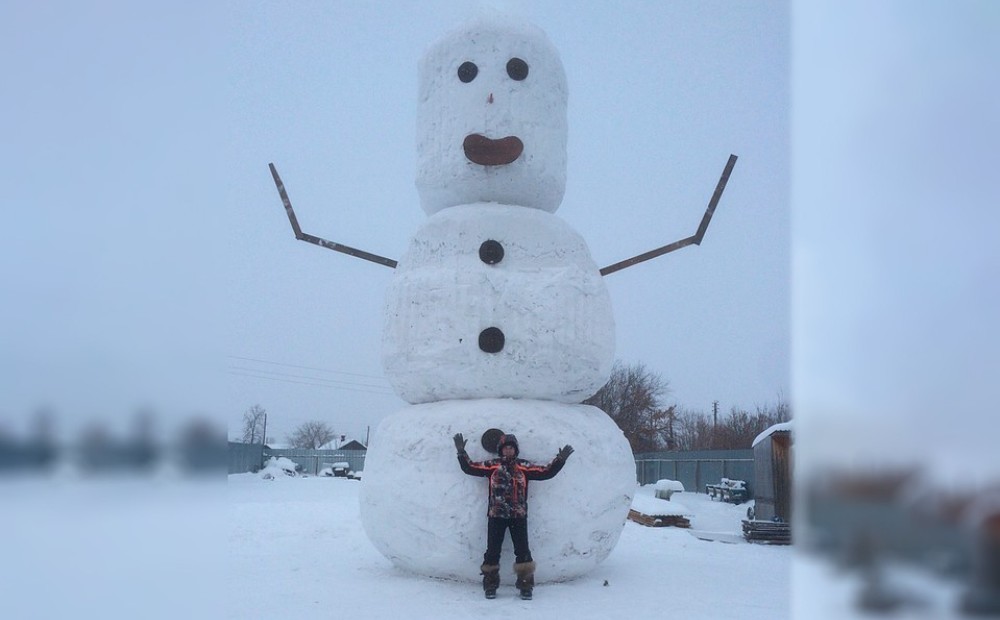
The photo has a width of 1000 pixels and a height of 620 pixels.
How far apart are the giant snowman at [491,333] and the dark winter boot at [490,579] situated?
0.28 metres

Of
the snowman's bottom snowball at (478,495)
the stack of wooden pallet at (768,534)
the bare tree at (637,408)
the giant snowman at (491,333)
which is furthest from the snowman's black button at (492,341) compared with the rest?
the bare tree at (637,408)

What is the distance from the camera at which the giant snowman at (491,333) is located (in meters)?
6.09

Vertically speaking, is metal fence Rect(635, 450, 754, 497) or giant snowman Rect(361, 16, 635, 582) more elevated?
giant snowman Rect(361, 16, 635, 582)

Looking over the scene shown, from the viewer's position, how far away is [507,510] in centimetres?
571

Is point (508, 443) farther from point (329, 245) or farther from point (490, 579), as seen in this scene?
point (329, 245)

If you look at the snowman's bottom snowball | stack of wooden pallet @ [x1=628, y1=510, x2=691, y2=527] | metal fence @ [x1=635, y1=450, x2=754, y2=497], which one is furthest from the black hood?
metal fence @ [x1=635, y1=450, x2=754, y2=497]

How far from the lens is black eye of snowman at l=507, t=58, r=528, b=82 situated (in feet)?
23.1

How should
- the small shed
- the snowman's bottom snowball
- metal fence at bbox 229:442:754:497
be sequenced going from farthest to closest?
1. metal fence at bbox 229:442:754:497
2. the small shed
3. the snowman's bottom snowball

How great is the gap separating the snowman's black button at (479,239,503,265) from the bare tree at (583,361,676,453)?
2701 cm

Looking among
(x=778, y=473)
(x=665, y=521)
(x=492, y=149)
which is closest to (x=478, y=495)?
(x=492, y=149)

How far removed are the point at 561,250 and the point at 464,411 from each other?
1789 mm

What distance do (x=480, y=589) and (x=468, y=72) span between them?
4.69 metres

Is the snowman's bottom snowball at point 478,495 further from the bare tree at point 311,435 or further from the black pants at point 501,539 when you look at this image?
the bare tree at point 311,435

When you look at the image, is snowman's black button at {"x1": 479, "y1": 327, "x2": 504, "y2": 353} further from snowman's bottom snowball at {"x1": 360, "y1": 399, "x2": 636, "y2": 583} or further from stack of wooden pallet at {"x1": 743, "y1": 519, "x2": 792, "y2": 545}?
stack of wooden pallet at {"x1": 743, "y1": 519, "x2": 792, "y2": 545}
